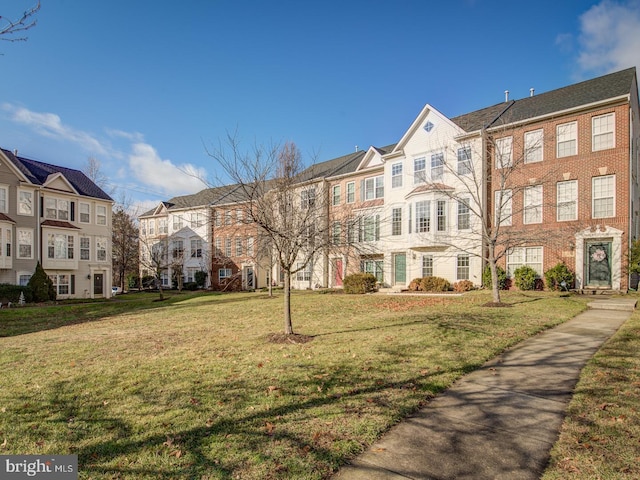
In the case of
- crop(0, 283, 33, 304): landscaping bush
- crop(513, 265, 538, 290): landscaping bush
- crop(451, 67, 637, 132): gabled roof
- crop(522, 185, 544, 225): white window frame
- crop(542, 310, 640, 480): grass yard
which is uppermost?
crop(451, 67, 637, 132): gabled roof

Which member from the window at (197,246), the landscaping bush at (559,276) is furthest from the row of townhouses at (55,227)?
the landscaping bush at (559,276)

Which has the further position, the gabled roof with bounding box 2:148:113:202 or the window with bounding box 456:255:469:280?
the gabled roof with bounding box 2:148:113:202

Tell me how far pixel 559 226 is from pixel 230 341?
17.5 m

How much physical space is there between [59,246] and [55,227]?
4.86ft

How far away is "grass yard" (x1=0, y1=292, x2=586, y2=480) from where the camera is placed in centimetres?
354

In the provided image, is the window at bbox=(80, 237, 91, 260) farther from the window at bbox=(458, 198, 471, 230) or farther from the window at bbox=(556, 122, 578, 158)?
the window at bbox=(556, 122, 578, 158)

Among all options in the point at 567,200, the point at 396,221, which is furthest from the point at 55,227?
the point at 567,200

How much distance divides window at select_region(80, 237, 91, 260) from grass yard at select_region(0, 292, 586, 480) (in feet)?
66.0

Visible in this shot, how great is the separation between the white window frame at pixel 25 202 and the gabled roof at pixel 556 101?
2904 cm

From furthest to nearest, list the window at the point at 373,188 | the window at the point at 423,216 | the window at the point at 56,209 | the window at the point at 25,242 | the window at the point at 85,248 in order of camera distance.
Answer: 1. the window at the point at 85,248
2. the window at the point at 56,209
3. the window at the point at 373,188
4. the window at the point at 25,242
5. the window at the point at 423,216

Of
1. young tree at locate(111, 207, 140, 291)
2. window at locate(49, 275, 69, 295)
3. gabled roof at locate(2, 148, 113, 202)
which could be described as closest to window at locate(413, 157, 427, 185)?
gabled roof at locate(2, 148, 113, 202)

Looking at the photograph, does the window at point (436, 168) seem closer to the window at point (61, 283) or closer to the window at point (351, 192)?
the window at point (351, 192)

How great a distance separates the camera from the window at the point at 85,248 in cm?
2881

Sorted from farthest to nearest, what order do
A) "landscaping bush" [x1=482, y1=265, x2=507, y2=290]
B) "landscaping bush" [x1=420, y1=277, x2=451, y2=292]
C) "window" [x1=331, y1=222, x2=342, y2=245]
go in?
"landscaping bush" [x1=420, y1=277, x2=451, y2=292] → "landscaping bush" [x1=482, y1=265, x2=507, y2=290] → "window" [x1=331, y1=222, x2=342, y2=245]
